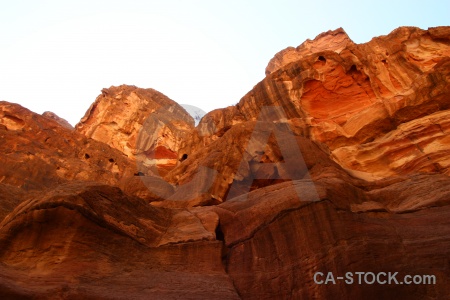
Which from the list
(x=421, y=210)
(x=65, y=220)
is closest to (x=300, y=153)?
(x=421, y=210)

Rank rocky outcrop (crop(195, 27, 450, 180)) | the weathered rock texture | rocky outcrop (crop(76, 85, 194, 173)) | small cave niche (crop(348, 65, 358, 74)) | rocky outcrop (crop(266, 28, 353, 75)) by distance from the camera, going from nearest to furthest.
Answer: the weathered rock texture, rocky outcrop (crop(195, 27, 450, 180)), small cave niche (crop(348, 65, 358, 74)), rocky outcrop (crop(76, 85, 194, 173)), rocky outcrop (crop(266, 28, 353, 75))

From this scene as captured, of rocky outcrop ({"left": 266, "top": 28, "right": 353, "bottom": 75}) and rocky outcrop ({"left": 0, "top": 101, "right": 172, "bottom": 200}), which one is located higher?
rocky outcrop ({"left": 266, "top": 28, "right": 353, "bottom": 75})

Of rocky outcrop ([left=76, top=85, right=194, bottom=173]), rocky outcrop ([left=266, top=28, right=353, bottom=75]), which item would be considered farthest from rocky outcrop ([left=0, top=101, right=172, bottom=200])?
rocky outcrop ([left=266, top=28, right=353, bottom=75])

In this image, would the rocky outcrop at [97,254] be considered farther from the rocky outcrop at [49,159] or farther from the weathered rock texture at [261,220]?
the rocky outcrop at [49,159]

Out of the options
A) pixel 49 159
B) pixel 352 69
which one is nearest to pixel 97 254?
pixel 49 159

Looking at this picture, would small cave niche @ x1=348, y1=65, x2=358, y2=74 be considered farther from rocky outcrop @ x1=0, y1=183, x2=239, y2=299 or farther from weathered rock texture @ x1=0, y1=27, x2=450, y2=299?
rocky outcrop @ x1=0, y1=183, x2=239, y2=299

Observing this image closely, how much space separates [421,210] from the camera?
1169 cm

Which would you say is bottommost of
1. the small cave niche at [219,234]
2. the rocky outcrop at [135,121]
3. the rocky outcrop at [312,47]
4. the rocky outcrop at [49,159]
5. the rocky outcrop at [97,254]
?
the rocky outcrop at [97,254]

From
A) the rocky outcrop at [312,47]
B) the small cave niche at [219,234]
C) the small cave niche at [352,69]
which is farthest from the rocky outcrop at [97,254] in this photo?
the rocky outcrop at [312,47]

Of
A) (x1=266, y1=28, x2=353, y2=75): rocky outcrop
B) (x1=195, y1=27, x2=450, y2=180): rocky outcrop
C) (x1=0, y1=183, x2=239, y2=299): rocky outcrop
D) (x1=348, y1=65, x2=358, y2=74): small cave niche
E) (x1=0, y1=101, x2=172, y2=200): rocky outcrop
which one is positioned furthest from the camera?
(x1=266, y1=28, x2=353, y2=75): rocky outcrop

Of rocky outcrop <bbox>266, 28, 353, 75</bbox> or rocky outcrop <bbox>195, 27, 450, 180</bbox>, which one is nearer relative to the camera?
rocky outcrop <bbox>195, 27, 450, 180</bbox>

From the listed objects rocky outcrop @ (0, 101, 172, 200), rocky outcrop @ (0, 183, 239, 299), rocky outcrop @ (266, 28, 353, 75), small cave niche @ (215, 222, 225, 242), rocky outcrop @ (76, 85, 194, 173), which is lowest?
rocky outcrop @ (0, 183, 239, 299)

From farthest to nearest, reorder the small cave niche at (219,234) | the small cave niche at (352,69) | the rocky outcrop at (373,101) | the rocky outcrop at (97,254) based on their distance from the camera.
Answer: the small cave niche at (352,69) → the rocky outcrop at (373,101) → the small cave niche at (219,234) → the rocky outcrop at (97,254)

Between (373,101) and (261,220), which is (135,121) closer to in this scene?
(373,101)
